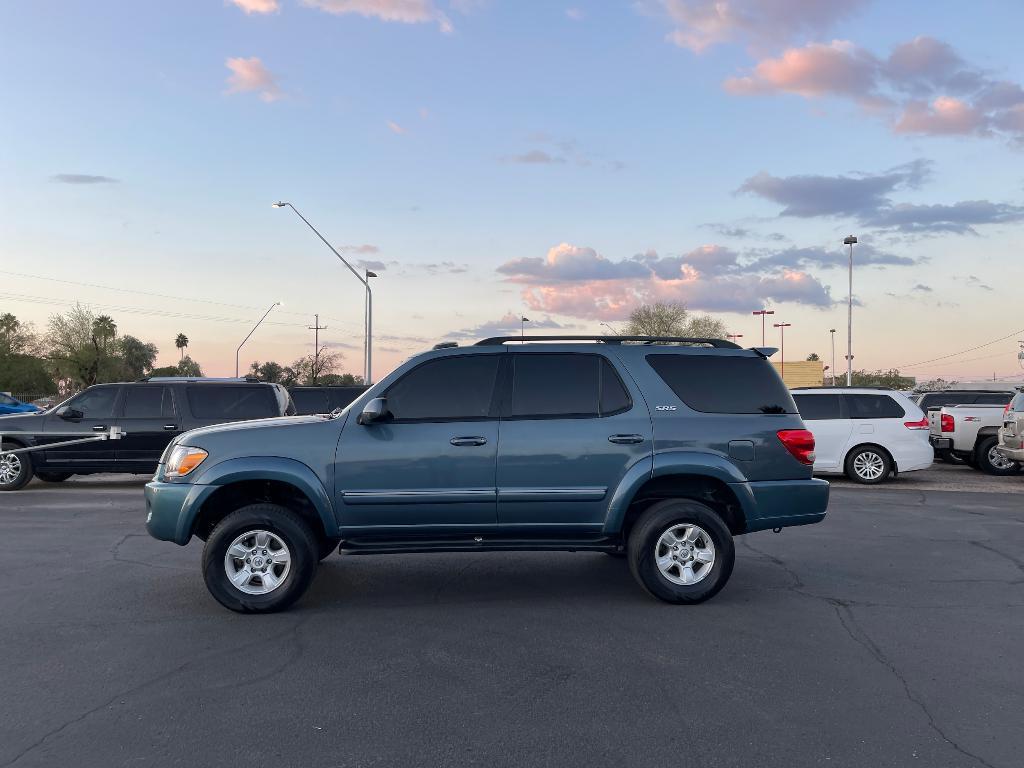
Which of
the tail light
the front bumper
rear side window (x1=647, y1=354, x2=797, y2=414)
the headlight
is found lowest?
the front bumper

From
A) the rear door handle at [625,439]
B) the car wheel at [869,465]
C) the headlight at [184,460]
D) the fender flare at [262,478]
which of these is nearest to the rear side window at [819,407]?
the car wheel at [869,465]

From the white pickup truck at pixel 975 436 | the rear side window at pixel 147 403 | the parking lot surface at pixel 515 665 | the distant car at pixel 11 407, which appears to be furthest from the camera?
the distant car at pixel 11 407

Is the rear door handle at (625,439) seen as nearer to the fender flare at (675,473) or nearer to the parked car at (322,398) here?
the fender flare at (675,473)

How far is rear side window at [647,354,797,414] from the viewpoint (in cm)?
705

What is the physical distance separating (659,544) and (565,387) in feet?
4.62

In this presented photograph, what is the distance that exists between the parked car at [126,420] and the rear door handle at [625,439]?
32.9ft

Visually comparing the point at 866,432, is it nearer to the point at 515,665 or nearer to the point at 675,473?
the point at 675,473

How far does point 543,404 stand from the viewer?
691 cm

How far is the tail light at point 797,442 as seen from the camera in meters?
7.01

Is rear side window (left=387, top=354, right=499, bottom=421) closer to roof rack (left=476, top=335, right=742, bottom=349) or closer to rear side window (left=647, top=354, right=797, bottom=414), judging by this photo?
roof rack (left=476, top=335, right=742, bottom=349)

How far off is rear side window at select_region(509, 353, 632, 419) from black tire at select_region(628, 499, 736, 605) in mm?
898

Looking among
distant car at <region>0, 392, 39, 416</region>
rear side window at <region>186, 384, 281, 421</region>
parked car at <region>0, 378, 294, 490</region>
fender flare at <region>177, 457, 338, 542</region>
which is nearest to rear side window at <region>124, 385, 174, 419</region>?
parked car at <region>0, 378, 294, 490</region>

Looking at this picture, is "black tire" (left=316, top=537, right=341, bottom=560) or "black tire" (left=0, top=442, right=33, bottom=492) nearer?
"black tire" (left=316, top=537, right=341, bottom=560)

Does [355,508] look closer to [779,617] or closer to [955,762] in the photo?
[779,617]
